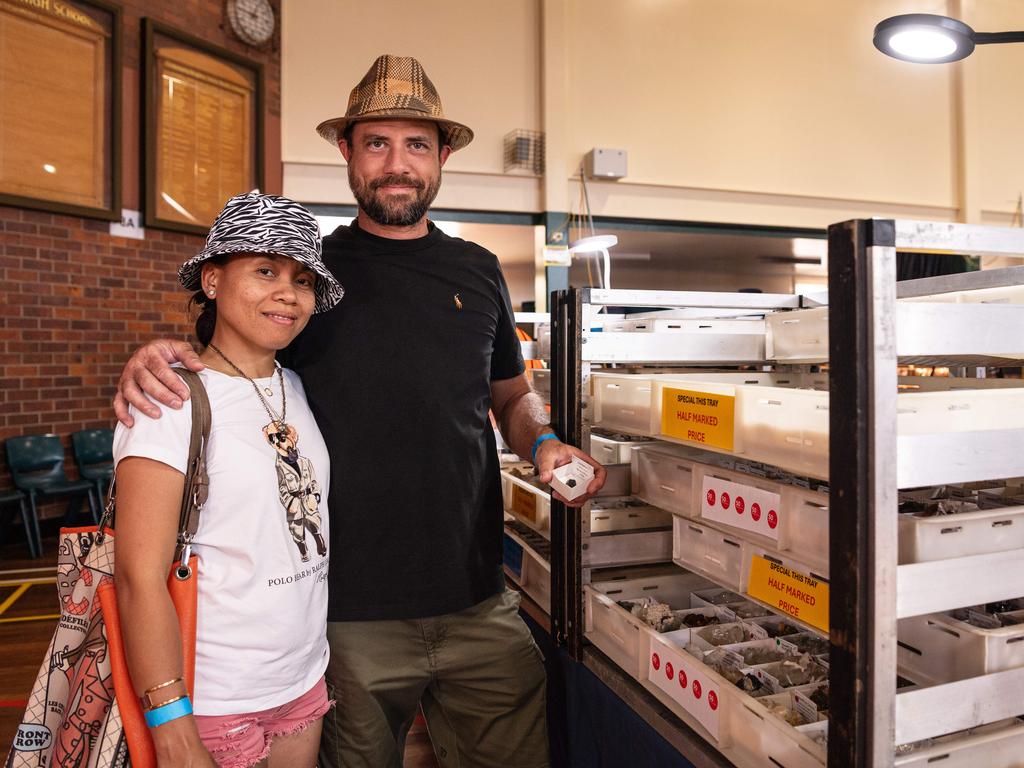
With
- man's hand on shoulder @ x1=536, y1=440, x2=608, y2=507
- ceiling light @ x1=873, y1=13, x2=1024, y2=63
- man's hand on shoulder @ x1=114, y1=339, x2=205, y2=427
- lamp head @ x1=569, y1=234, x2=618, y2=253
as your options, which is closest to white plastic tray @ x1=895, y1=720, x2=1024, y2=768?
man's hand on shoulder @ x1=536, y1=440, x2=608, y2=507

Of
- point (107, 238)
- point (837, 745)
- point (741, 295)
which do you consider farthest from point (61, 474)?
point (837, 745)

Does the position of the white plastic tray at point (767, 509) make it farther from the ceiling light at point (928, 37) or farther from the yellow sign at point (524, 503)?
the ceiling light at point (928, 37)

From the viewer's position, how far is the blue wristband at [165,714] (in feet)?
3.85

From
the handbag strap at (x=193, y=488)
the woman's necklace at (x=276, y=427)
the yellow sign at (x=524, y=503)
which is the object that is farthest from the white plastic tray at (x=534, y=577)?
the handbag strap at (x=193, y=488)

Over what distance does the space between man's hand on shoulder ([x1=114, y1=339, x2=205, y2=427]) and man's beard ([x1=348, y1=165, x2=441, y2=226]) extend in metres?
0.58

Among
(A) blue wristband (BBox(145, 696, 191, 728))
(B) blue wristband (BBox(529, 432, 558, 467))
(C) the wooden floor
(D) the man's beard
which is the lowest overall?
(C) the wooden floor

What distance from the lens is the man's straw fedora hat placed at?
1.69m

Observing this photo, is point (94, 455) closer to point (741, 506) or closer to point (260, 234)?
point (260, 234)

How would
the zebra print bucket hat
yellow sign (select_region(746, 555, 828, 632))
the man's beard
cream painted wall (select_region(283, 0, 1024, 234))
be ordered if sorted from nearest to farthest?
yellow sign (select_region(746, 555, 828, 632)), the zebra print bucket hat, the man's beard, cream painted wall (select_region(283, 0, 1024, 234))

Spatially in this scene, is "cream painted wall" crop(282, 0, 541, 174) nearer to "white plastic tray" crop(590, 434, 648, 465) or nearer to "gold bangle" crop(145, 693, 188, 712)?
"white plastic tray" crop(590, 434, 648, 465)

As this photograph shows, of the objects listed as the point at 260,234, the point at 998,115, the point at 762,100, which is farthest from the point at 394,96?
the point at 998,115

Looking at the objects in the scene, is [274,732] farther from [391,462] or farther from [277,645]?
[391,462]

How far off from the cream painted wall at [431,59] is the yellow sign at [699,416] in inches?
225

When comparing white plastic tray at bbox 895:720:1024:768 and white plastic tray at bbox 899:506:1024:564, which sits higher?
white plastic tray at bbox 899:506:1024:564
